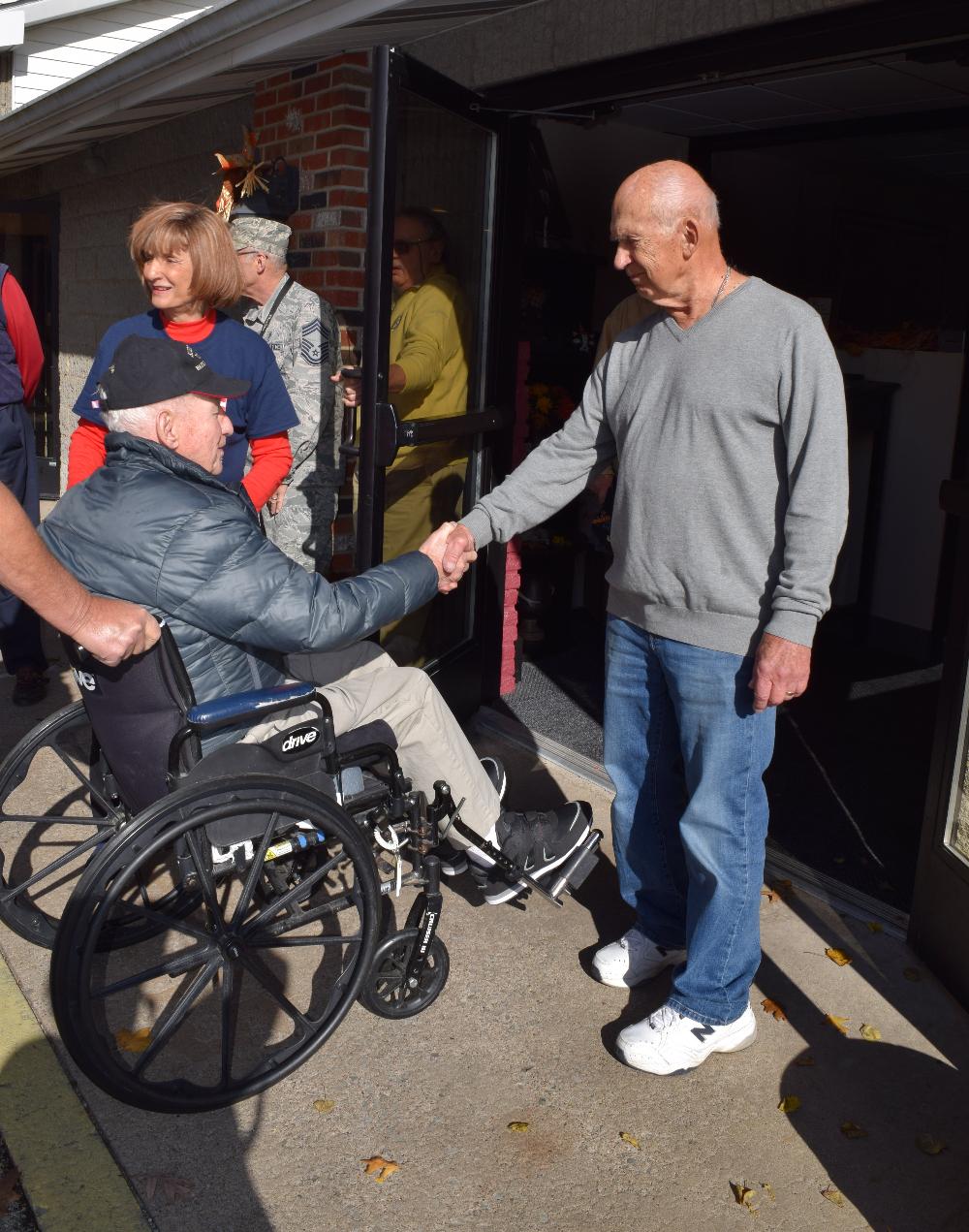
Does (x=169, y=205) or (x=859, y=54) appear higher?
(x=859, y=54)

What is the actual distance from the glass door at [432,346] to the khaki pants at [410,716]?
2.52 ft

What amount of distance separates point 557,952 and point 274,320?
7.81ft

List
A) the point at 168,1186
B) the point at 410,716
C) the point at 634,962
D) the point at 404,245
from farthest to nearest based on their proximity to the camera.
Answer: the point at 404,245 → the point at 634,962 → the point at 410,716 → the point at 168,1186

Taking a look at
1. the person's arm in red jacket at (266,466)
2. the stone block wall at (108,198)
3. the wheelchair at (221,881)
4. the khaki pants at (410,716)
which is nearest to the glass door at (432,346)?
the person's arm in red jacket at (266,466)

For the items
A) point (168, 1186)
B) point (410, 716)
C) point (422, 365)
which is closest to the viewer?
point (168, 1186)

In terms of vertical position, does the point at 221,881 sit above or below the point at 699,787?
below

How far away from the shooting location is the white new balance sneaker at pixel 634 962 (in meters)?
3.14

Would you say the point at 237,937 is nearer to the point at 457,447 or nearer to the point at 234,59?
the point at 457,447

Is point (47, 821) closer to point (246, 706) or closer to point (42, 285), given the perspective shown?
point (246, 706)

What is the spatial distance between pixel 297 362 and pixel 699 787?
2.27 metres

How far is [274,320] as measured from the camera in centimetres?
421

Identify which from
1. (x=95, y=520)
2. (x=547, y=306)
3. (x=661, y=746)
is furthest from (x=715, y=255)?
(x=547, y=306)

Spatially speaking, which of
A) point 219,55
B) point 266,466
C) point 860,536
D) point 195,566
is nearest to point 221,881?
point 195,566

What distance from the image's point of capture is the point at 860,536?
Result: 6.41 meters
